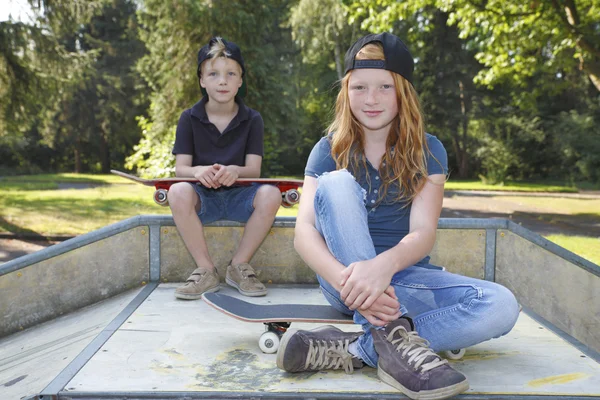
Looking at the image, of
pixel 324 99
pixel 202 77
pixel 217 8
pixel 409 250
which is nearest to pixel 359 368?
pixel 409 250

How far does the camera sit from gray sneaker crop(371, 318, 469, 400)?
1.79 metres

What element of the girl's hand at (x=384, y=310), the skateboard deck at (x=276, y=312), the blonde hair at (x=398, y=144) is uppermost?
the blonde hair at (x=398, y=144)

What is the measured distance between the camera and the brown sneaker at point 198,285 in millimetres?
3061

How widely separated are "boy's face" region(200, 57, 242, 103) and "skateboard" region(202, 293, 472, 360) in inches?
59.3

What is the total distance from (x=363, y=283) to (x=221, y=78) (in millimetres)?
2062

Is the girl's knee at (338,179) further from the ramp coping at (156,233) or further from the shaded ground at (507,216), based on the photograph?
the shaded ground at (507,216)

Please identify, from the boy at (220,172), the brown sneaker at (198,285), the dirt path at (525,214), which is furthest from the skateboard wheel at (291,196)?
the dirt path at (525,214)

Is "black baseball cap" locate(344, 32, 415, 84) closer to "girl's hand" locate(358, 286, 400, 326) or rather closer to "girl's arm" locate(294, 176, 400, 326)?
"girl's arm" locate(294, 176, 400, 326)

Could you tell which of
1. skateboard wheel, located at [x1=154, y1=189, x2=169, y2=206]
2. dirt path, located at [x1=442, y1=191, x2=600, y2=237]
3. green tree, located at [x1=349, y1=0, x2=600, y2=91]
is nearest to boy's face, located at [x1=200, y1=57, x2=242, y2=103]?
skateboard wheel, located at [x1=154, y1=189, x2=169, y2=206]

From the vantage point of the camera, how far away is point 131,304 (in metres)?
2.94

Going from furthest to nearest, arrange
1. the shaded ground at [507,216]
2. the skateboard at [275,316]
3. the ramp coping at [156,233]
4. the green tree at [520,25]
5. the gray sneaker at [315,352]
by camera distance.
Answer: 1. the green tree at [520,25]
2. the shaded ground at [507,216]
3. the ramp coping at [156,233]
4. the skateboard at [275,316]
5. the gray sneaker at [315,352]

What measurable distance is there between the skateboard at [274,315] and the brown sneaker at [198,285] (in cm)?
57

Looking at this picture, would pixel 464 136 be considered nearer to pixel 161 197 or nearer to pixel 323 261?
pixel 161 197

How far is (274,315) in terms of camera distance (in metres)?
2.36
